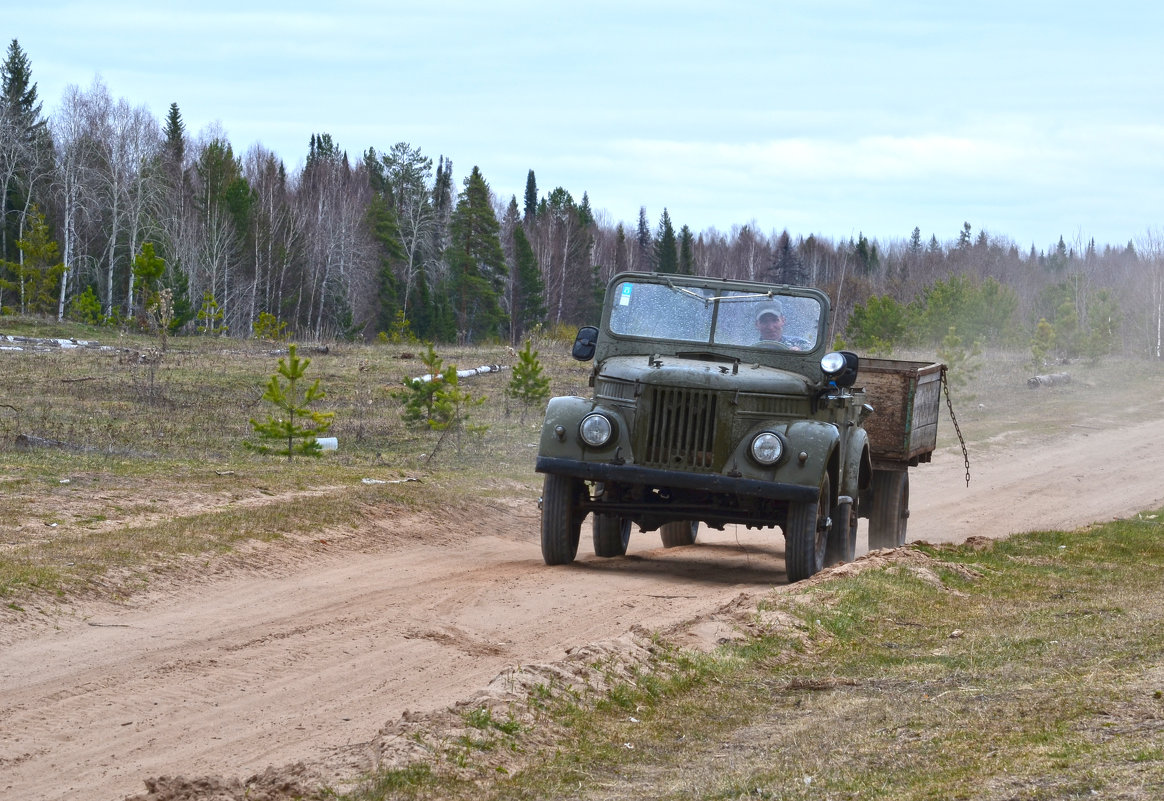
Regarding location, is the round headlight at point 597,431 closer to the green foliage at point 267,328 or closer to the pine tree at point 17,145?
the green foliage at point 267,328

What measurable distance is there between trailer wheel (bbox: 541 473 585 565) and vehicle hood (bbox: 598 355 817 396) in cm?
99

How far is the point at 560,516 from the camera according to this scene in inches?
433

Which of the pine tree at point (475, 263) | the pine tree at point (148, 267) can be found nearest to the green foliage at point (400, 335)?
the pine tree at point (475, 263)

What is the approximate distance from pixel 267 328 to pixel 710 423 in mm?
43887

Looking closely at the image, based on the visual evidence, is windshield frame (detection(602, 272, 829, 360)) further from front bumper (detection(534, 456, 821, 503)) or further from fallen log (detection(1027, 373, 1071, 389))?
fallen log (detection(1027, 373, 1071, 389))

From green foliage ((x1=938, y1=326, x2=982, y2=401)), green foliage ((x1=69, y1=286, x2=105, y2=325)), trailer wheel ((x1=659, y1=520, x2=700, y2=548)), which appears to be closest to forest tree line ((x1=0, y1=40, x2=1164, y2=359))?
green foliage ((x1=69, y1=286, x2=105, y2=325))

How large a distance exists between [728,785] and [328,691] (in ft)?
8.18

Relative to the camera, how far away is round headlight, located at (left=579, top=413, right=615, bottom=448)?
1047 centimetres

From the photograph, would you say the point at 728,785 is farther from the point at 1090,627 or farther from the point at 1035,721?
the point at 1090,627

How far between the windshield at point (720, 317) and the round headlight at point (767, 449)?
1.29 m

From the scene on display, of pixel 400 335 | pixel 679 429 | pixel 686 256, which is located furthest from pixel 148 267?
pixel 686 256

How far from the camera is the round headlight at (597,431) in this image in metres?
10.5

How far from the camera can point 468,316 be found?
3046 inches

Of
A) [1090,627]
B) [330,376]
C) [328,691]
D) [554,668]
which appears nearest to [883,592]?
[1090,627]
